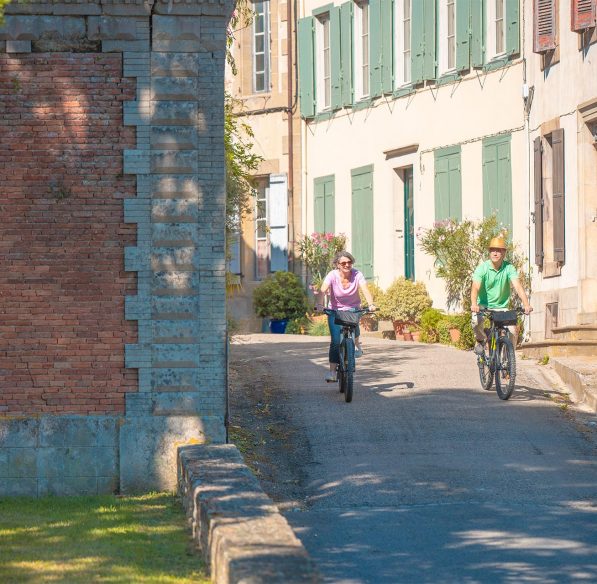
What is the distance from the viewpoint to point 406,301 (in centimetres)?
2486

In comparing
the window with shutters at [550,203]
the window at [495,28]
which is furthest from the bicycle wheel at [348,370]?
the window at [495,28]

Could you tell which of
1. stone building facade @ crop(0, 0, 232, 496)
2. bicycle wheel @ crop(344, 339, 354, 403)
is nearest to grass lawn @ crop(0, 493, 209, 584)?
stone building facade @ crop(0, 0, 232, 496)

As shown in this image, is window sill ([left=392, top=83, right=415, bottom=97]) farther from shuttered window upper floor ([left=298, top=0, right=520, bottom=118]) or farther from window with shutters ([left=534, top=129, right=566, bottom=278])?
window with shutters ([left=534, top=129, right=566, bottom=278])

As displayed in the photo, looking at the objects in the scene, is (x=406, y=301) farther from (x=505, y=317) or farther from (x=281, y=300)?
(x=505, y=317)

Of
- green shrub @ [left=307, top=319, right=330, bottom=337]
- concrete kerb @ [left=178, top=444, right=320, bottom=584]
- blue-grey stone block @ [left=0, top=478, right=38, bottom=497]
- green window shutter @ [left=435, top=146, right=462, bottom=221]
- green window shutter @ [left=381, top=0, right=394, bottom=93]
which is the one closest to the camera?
concrete kerb @ [left=178, top=444, right=320, bottom=584]

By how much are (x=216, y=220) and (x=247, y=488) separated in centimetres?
302

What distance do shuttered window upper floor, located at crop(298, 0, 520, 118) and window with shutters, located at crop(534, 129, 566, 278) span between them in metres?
2.06

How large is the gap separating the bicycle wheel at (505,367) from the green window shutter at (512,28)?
8.61 meters

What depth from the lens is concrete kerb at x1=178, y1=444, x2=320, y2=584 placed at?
21.2 feet

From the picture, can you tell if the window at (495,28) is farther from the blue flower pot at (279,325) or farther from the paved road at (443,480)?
the paved road at (443,480)

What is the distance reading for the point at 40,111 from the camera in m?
11.1

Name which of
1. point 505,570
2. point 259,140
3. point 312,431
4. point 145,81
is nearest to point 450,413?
point 312,431

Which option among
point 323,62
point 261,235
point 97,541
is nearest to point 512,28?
point 323,62

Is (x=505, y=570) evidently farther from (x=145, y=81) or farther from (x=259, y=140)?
(x=259, y=140)
